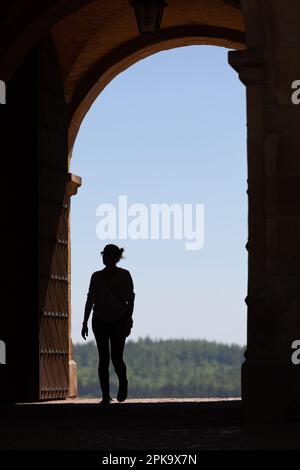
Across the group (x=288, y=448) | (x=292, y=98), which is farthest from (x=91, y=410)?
(x=288, y=448)

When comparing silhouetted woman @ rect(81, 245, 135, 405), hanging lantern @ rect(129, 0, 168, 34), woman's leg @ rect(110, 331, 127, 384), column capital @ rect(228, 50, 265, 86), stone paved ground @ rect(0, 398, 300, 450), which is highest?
hanging lantern @ rect(129, 0, 168, 34)

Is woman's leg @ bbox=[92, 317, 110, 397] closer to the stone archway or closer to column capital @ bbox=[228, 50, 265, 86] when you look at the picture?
the stone archway

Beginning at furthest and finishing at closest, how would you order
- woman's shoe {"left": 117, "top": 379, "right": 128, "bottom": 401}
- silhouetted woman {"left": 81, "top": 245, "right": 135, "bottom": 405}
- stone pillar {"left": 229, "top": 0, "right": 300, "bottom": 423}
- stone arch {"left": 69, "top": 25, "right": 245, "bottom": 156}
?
stone arch {"left": 69, "top": 25, "right": 245, "bottom": 156}
woman's shoe {"left": 117, "top": 379, "right": 128, "bottom": 401}
silhouetted woman {"left": 81, "top": 245, "right": 135, "bottom": 405}
stone pillar {"left": 229, "top": 0, "right": 300, "bottom": 423}

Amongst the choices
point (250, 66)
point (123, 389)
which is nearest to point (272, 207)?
point (250, 66)

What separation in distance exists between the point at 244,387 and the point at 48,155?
24.3 feet

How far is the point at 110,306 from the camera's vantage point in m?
16.5

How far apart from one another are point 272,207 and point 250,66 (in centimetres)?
108

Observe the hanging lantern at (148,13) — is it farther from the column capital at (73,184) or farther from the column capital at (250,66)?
the column capital at (250,66)

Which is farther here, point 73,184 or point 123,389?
point 73,184

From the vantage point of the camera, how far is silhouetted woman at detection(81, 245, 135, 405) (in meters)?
16.5

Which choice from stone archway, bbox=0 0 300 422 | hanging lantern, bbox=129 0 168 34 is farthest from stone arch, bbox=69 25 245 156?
hanging lantern, bbox=129 0 168 34

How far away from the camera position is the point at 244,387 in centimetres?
1266

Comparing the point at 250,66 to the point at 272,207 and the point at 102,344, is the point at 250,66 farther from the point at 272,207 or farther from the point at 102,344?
the point at 102,344

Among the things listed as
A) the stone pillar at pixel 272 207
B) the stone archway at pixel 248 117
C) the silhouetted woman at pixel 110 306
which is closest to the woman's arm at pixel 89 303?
the silhouetted woman at pixel 110 306
